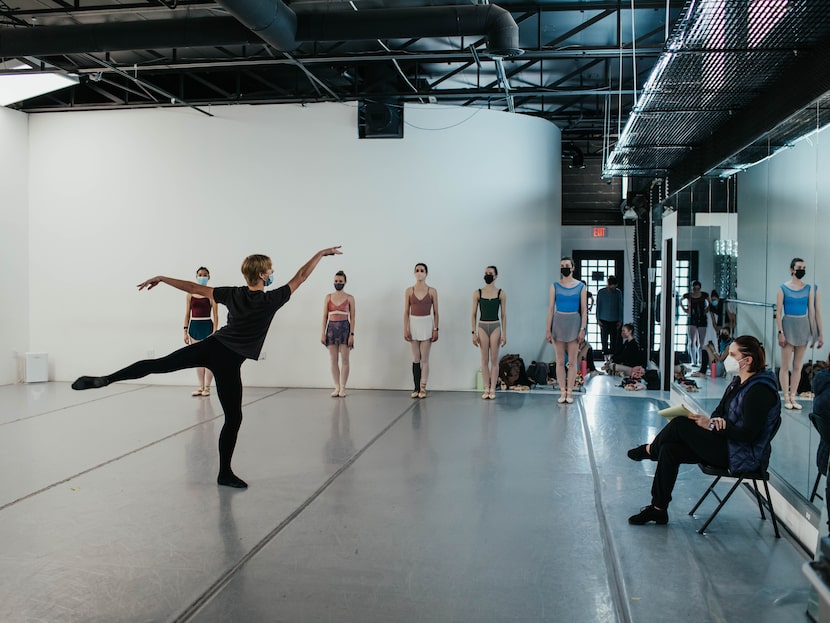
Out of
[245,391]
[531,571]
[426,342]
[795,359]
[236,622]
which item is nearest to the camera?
[236,622]

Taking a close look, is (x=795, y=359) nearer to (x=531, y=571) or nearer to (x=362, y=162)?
(x=531, y=571)

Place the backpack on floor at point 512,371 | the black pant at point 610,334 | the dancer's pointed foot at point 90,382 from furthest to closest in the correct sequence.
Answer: the black pant at point 610,334
the backpack on floor at point 512,371
the dancer's pointed foot at point 90,382

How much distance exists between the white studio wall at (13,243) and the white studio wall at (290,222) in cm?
16

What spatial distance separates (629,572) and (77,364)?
9626mm

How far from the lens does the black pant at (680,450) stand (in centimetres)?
437

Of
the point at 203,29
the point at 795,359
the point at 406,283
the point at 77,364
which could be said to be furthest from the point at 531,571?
the point at 77,364

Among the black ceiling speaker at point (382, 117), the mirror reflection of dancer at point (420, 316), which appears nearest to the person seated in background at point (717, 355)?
the mirror reflection of dancer at point (420, 316)

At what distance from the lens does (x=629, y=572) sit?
3.85m

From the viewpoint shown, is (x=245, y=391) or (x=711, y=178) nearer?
(x=711, y=178)

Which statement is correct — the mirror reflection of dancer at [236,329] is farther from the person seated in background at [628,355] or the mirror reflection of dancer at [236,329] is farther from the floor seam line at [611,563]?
the person seated in background at [628,355]

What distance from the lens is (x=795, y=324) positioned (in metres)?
4.50

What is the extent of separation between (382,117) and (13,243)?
5.65 m

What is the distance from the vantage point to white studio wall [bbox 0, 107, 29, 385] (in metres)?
11.0

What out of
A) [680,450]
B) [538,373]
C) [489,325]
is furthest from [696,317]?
[680,450]
